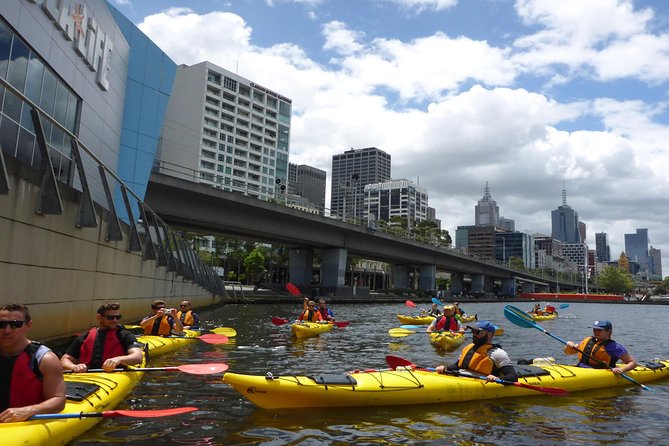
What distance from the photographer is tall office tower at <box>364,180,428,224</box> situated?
178125 mm

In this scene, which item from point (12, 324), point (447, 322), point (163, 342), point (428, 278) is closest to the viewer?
point (12, 324)

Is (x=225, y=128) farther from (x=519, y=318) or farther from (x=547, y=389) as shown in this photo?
(x=547, y=389)

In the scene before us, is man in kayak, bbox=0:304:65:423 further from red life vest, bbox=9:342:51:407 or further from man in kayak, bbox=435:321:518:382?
man in kayak, bbox=435:321:518:382

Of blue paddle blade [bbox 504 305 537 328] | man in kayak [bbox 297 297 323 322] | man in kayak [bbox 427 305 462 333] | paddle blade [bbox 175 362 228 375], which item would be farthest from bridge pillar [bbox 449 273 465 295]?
paddle blade [bbox 175 362 228 375]

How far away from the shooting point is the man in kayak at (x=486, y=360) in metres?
8.59

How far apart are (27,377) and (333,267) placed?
46001mm

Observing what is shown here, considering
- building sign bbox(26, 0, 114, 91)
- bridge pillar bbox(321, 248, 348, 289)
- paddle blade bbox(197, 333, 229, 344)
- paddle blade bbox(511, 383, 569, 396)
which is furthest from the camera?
bridge pillar bbox(321, 248, 348, 289)

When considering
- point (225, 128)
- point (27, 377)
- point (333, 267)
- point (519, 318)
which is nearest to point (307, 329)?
point (519, 318)

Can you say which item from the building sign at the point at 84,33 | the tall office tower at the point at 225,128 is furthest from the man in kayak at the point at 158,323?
the tall office tower at the point at 225,128

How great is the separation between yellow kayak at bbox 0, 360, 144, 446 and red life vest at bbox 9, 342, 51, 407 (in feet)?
0.72

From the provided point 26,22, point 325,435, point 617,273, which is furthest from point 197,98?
point 617,273

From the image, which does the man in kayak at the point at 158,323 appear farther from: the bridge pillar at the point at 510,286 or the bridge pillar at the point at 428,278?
the bridge pillar at the point at 510,286

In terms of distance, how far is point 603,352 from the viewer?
1029 cm

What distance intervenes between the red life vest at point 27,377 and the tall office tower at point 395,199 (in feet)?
565
